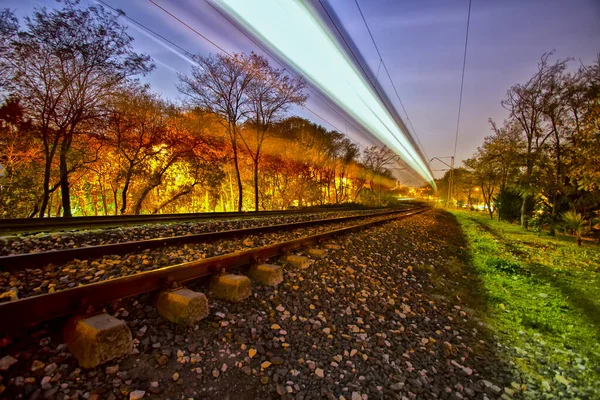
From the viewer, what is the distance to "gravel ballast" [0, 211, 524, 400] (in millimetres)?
1860

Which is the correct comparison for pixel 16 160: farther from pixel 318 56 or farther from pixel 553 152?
pixel 553 152

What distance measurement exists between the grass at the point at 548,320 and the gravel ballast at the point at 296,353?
0.32 m

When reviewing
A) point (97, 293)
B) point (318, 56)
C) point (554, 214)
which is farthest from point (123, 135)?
point (554, 214)

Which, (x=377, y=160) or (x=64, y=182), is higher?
(x=377, y=160)

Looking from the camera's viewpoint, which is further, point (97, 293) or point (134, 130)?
point (134, 130)

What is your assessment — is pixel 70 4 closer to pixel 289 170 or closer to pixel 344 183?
pixel 289 170

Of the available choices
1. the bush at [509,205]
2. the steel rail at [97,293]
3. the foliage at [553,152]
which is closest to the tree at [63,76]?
the steel rail at [97,293]

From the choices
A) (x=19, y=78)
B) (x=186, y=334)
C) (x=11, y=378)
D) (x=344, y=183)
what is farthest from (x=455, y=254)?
(x=344, y=183)

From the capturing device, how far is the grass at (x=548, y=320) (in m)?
2.85

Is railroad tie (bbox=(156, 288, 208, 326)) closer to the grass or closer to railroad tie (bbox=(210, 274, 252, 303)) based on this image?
railroad tie (bbox=(210, 274, 252, 303))

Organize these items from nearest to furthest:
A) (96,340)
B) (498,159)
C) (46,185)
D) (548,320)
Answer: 1. (96,340)
2. (548,320)
3. (46,185)
4. (498,159)

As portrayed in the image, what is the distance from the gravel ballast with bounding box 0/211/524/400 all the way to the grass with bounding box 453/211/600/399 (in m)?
0.32

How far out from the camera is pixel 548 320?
4.21m

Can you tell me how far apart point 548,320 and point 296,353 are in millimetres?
4364
